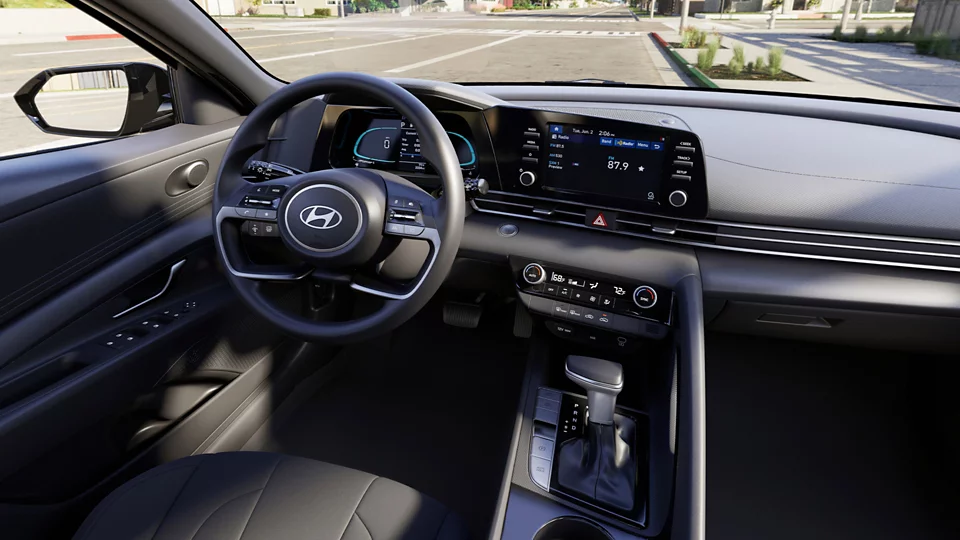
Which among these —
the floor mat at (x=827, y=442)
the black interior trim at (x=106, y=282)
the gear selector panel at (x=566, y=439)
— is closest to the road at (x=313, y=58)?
the black interior trim at (x=106, y=282)

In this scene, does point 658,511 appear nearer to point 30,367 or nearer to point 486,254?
point 486,254

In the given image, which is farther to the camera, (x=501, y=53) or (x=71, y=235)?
(x=501, y=53)

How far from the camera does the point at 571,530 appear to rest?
5.10 ft

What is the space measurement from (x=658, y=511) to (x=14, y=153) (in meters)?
1.89

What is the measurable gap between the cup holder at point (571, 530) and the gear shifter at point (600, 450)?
0.22 feet

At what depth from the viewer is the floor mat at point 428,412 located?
2.17 m

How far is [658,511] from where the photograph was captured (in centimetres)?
155

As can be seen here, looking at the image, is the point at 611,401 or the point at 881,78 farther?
the point at 881,78

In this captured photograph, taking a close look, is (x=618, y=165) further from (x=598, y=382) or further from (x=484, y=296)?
(x=484, y=296)

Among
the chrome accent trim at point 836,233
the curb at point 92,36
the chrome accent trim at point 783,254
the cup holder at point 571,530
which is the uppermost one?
the curb at point 92,36

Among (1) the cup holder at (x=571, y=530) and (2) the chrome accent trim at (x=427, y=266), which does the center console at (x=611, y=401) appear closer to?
(1) the cup holder at (x=571, y=530)

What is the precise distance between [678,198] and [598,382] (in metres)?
0.52

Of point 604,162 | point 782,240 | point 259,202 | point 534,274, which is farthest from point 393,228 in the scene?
point 782,240

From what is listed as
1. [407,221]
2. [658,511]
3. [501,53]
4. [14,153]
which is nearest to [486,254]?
[407,221]
